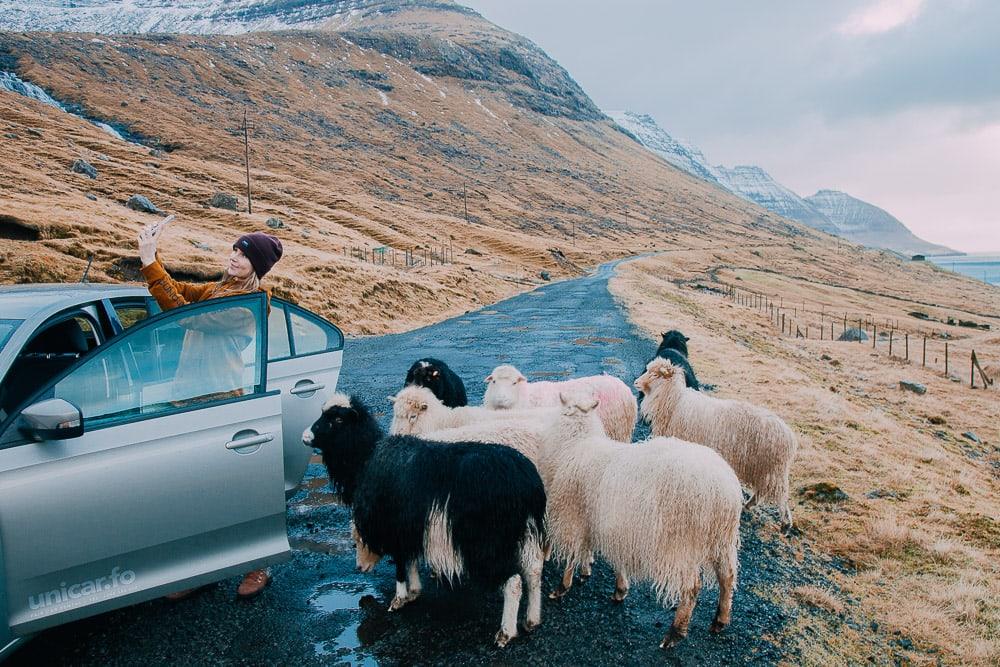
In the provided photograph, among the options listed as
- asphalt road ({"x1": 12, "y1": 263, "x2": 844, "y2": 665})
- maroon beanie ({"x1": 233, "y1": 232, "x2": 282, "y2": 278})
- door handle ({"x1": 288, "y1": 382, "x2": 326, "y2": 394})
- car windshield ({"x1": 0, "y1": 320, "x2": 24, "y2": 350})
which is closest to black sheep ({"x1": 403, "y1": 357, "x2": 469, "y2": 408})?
door handle ({"x1": 288, "y1": 382, "x2": 326, "y2": 394})

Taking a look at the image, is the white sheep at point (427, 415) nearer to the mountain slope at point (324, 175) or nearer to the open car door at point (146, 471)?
the open car door at point (146, 471)

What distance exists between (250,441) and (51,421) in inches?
42.6

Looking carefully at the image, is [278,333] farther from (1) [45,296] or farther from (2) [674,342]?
(2) [674,342]

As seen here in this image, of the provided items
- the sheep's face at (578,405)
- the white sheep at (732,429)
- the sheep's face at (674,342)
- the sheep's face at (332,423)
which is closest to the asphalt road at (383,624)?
the white sheep at (732,429)

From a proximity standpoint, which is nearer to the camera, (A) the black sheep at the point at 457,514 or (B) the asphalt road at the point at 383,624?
(B) the asphalt road at the point at 383,624

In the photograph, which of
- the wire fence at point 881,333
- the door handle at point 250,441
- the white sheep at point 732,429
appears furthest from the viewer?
the wire fence at point 881,333

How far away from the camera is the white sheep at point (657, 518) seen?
13.4ft

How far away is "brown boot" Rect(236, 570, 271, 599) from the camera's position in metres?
4.36

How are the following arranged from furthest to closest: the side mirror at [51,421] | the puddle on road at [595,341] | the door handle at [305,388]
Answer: the puddle on road at [595,341] → the door handle at [305,388] → the side mirror at [51,421]

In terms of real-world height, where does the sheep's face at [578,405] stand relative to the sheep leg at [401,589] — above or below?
above

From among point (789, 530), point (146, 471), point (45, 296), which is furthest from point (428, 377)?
point (789, 530)

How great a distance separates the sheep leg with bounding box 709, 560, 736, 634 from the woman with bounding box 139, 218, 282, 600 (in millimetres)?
3601

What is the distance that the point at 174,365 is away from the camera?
3805 mm

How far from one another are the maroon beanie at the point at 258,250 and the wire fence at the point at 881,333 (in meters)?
27.5
